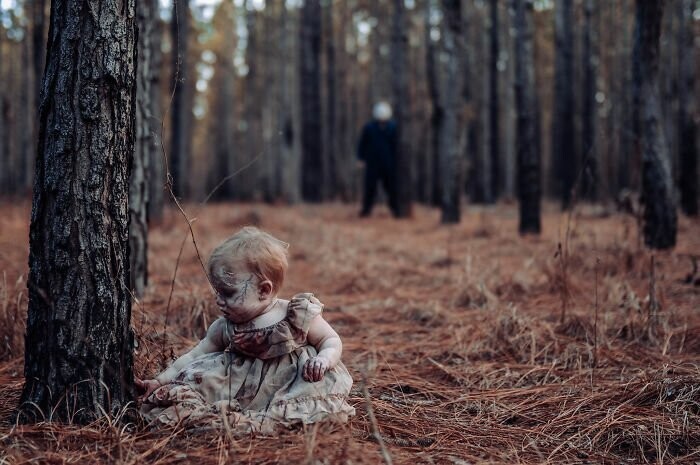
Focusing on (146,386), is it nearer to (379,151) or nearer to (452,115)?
(452,115)

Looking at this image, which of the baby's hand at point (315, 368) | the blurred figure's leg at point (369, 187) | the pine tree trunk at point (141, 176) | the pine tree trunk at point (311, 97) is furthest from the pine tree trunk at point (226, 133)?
the baby's hand at point (315, 368)

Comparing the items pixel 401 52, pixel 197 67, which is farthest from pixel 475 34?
pixel 401 52

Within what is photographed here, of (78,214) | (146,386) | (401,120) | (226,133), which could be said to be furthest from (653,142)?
(226,133)

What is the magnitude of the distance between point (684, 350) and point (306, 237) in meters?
5.26

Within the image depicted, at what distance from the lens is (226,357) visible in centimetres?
209

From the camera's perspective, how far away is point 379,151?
11359 millimetres

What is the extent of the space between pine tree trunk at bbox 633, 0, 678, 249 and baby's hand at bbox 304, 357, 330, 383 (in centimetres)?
470

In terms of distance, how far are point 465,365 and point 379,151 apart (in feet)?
28.7

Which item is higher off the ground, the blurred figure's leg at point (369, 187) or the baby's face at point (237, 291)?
the blurred figure's leg at point (369, 187)

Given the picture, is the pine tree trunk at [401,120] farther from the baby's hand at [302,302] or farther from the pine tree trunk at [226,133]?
the baby's hand at [302,302]

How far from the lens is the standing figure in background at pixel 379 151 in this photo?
36.9 ft

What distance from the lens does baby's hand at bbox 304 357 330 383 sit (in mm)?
1895

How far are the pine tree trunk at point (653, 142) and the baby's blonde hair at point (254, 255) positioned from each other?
471 centimetres

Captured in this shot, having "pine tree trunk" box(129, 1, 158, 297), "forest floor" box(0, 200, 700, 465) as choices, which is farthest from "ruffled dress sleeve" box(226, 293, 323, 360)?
"pine tree trunk" box(129, 1, 158, 297)
